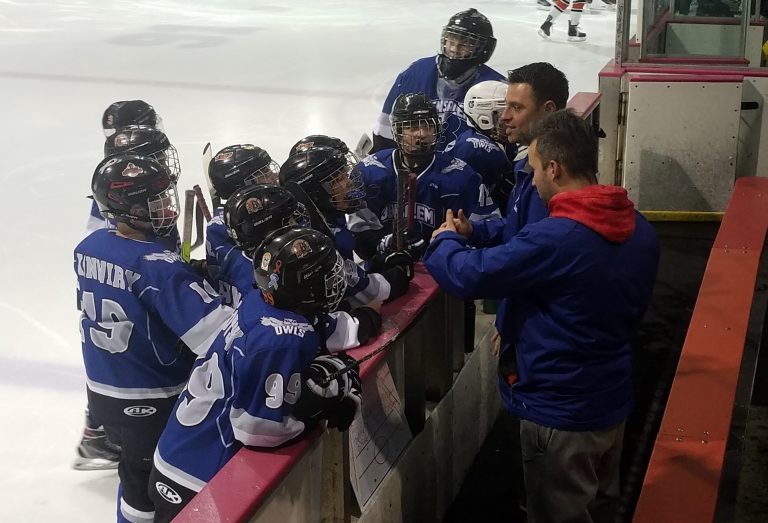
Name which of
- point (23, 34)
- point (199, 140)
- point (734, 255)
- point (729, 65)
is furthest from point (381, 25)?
point (734, 255)

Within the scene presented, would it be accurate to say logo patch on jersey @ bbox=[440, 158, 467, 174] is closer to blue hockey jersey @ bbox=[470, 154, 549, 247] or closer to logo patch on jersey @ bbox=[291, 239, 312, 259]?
blue hockey jersey @ bbox=[470, 154, 549, 247]

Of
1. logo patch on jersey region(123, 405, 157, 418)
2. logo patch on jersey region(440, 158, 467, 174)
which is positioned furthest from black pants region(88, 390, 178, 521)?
logo patch on jersey region(440, 158, 467, 174)

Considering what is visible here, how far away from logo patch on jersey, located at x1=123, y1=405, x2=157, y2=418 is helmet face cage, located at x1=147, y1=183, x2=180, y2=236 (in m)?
0.38

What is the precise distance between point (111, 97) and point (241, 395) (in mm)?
5431

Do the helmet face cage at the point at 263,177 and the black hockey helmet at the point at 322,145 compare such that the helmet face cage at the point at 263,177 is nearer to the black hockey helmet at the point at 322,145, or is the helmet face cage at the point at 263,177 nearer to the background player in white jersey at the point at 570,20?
the black hockey helmet at the point at 322,145

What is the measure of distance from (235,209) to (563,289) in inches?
25.9

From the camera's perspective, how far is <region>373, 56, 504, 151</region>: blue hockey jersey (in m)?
3.16

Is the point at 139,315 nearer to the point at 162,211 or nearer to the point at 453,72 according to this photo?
the point at 162,211

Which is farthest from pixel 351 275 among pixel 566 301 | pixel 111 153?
pixel 111 153

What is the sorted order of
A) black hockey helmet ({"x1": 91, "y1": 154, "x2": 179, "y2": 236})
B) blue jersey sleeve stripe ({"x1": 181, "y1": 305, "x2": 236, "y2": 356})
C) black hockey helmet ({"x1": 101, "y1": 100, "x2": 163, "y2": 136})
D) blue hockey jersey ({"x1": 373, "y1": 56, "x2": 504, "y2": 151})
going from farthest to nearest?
blue hockey jersey ({"x1": 373, "y1": 56, "x2": 504, "y2": 151})
black hockey helmet ({"x1": 101, "y1": 100, "x2": 163, "y2": 136})
black hockey helmet ({"x1": 91, "y1": 154, "x2": 179, "y2": 236})
blue jersey sleeve stripe ({"x1": 181, "y1": 305, "x2": 236, "y2": 356})

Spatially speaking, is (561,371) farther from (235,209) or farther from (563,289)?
(235,209)

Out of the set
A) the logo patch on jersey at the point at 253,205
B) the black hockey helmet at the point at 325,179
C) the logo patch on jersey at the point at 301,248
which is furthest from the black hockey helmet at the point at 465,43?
the logo patch on jersey at the point at 301,248

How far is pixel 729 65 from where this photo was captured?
469 cm

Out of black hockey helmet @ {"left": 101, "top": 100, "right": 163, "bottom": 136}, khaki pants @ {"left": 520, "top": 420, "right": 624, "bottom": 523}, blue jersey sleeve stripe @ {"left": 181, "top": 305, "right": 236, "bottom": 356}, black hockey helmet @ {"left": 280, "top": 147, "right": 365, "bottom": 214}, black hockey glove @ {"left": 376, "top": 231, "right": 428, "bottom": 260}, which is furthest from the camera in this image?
black hockey helmet @ {"left": 101, "top": 100, "right": 163, "bottom": 136}
